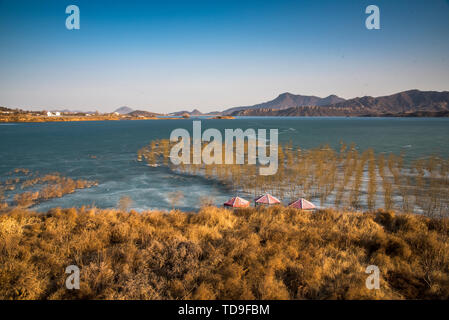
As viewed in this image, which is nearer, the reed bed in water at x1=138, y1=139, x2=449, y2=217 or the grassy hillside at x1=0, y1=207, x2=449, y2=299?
the grassy hillside at x1=0, y1=207, x2=449, y2=299

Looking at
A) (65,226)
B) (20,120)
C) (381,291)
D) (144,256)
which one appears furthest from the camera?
(20,120)

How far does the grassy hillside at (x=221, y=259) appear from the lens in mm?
6445

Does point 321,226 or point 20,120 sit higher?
point 20,120

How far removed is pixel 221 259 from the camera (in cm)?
776

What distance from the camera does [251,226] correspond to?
11.3m

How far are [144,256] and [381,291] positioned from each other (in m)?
7.19

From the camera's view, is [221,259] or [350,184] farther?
[350,184]

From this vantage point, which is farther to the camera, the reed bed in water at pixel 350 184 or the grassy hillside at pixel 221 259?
the reed bed in water at pixel 350 184

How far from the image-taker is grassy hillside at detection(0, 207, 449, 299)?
645 cm

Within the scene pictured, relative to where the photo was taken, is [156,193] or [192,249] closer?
[192,249]

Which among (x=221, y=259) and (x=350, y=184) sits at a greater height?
(x=221, y=259)
